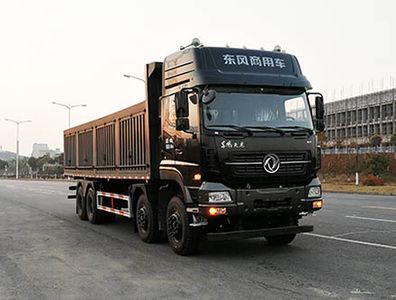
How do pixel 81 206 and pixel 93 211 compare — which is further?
pixel 81 206

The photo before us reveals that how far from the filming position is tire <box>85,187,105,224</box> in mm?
13887

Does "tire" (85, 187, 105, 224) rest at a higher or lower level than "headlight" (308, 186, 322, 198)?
lower

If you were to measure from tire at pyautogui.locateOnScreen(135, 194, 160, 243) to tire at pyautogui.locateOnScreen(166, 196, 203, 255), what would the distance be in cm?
87

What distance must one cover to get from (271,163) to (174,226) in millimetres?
2055

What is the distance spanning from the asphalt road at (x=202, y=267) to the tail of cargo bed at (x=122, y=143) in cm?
157

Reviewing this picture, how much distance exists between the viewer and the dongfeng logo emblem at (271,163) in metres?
8.12

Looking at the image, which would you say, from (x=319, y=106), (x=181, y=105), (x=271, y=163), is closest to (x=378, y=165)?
(x=319, y=106)

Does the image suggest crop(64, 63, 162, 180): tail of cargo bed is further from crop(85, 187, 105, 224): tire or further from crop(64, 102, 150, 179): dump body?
crop(85, 187, 105, 224): tire

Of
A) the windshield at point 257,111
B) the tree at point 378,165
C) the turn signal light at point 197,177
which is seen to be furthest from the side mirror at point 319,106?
the tree at point 378,165

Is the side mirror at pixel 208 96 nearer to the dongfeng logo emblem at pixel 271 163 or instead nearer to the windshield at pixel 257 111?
the windshield at pixel 257 111

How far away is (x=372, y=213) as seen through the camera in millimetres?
15430

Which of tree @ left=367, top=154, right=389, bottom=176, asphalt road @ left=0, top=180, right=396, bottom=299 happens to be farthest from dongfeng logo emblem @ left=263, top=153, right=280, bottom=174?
tree @ left=367, top=154, right=389, bottom=176

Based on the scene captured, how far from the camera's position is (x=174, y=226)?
29.2 ft

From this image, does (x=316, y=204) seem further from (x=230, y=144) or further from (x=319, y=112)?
(x=230, y=144)
